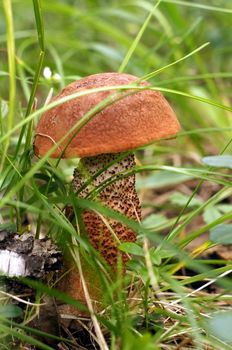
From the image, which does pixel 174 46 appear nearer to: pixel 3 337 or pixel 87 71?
pixel 87 71

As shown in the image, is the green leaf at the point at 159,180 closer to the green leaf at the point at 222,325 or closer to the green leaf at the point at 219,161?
the green leaf at the point at 219,161

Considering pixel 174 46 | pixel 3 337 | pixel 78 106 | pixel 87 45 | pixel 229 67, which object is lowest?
pixel 3 337

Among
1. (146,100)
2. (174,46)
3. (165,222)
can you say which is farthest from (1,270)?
(174,46)

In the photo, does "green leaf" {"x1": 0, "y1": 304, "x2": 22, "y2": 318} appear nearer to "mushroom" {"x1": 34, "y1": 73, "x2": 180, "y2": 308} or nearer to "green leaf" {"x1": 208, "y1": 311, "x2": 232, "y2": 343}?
"mushroom" {"x1": 34, "y1": 73, "x2": 180, "y2": 308}

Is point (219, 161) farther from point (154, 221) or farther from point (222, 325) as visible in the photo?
point (154, 221)

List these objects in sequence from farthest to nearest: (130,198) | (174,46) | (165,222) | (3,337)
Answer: (174,46) → (165,222) → (130,198) → (3,337)

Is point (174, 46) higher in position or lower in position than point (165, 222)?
higher

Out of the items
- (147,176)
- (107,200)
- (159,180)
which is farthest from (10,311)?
(147,176)
